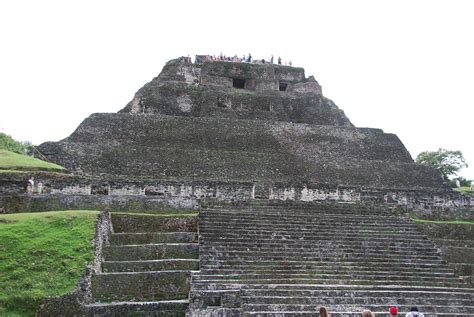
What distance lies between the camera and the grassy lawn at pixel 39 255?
814cm

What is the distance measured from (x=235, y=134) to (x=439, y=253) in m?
9.64

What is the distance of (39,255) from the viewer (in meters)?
9.14

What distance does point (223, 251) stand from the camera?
10.9m

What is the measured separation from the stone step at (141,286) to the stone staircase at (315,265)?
401mm

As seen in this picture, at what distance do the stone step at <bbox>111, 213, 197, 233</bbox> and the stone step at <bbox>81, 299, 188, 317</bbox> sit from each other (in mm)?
2953

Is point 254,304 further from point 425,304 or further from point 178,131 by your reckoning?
point 178,131

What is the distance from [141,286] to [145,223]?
8.13 ft

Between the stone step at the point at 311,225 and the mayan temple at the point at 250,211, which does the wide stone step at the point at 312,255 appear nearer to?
the mayan temple at the point at 250,211

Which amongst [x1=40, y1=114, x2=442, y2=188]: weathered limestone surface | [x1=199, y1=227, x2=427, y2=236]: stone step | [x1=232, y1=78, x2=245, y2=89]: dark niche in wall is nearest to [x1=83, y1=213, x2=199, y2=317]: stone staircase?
[x1=199, y1=227, x2=427, y2=236]: stone step

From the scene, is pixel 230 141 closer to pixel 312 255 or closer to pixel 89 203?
pixel 89 203

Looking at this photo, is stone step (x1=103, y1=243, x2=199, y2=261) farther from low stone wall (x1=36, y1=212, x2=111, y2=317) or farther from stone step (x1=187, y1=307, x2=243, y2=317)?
stone step (x1=187, y1=307, x2=243, y2=317)

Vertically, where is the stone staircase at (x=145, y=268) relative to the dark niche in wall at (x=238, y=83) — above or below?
below

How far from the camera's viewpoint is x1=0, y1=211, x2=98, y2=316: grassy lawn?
26.7 ft

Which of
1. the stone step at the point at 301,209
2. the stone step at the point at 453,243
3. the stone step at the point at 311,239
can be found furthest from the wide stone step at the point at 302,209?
the stone step at the point at 453,243
